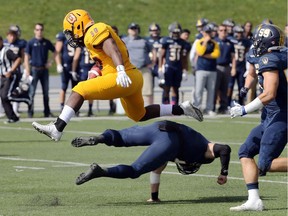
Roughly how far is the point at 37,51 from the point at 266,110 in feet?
42.8

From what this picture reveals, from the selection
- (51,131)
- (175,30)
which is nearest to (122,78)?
(51,131)

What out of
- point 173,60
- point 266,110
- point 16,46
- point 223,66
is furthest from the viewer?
point 223,66

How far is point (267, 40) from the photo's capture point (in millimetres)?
10008

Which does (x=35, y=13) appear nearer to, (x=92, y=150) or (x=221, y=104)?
(x=221, y=104)

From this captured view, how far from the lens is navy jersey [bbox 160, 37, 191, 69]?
2356cm

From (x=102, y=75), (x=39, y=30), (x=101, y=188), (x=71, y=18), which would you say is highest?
(x=71, y=18)

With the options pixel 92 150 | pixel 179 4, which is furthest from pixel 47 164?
pixel 179 4

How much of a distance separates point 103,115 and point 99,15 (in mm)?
19316

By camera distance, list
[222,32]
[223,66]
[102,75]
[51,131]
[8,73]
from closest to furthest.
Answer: [51,131] → [102,75] → [8,73] → [222,32] → [223,66]

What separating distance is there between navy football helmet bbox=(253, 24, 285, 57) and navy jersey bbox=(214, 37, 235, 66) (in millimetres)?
13632

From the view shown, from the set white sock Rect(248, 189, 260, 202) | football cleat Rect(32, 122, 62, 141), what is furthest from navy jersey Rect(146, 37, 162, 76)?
white sock Rect(248, 189, 260, 202)

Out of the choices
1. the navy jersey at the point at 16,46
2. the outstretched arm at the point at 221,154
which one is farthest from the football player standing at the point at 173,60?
the outstretched arm at the point at 221,154

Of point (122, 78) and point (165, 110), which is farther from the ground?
point (122, 78)

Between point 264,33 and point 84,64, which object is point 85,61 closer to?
point 84,64
